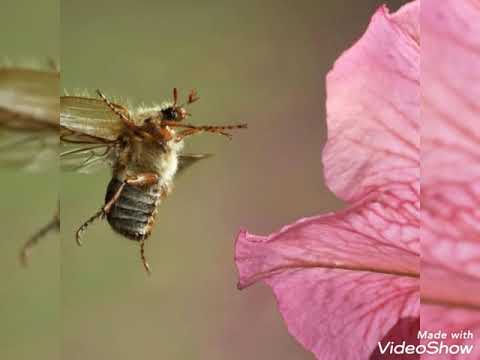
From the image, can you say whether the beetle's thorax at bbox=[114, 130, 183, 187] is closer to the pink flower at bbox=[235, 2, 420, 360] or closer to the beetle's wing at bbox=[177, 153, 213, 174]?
the beetle's wing at bbox=[177, 153, 213, 174]

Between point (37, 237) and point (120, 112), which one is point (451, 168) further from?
point (37, 237)

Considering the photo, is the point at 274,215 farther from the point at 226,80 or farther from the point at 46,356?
the point at 46,356

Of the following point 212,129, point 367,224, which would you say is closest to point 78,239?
point 212,129

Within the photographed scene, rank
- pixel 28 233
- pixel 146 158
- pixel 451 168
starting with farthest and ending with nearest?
pixel 28 233
pixel 146 158
pixel 451 168

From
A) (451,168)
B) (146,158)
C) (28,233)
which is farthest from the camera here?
(28,233)

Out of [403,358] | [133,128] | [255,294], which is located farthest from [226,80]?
[403,358]

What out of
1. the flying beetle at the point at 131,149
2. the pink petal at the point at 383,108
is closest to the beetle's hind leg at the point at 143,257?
the flying beetle at the point at 131,149

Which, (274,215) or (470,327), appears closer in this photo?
(470,327)
